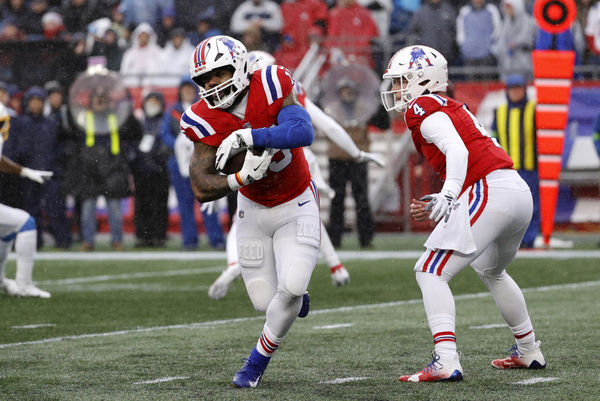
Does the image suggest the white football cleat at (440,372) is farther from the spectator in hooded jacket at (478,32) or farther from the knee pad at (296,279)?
the spectator in hooded jacket at (478,32)

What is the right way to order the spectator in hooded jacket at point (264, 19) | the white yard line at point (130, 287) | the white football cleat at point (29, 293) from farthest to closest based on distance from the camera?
the spectator in hooded jacket at point (264, 19), the white yard line at point (130, 287), the white football cleat at point (29, 293)

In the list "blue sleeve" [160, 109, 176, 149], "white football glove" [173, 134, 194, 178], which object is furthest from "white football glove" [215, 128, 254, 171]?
"blue sleeve" [160, 109, 176, 149]

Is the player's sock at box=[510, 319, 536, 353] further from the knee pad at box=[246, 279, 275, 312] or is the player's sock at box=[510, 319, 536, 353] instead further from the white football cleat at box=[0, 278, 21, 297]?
the white football cleat at box=[0, 278, 21, 297]

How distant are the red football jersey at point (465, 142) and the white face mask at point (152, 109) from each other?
30.7 ft

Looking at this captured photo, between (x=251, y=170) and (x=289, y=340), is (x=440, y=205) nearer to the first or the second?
(x=251, y=170)

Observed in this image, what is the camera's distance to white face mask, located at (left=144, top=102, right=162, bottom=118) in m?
14.7

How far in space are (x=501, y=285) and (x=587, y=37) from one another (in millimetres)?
9850

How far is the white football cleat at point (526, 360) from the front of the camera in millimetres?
5734

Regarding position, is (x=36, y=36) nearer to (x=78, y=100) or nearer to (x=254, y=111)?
(x=78, y=100)

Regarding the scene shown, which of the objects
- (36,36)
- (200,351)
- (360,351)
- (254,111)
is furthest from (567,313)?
(36,36)

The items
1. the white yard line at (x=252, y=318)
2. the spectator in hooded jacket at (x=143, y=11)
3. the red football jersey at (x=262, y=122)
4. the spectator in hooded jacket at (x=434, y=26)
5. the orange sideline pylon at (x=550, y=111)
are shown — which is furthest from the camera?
the spectator in hooded jacket at (x=143, y=11)

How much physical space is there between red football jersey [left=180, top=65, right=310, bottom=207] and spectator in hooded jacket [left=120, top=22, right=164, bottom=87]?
425 inches

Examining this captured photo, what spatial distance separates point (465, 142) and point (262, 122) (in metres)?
0.92

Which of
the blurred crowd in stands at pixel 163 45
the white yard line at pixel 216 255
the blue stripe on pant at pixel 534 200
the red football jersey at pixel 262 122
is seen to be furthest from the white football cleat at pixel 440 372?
the blurred crowd in stands at pixel 163 45
